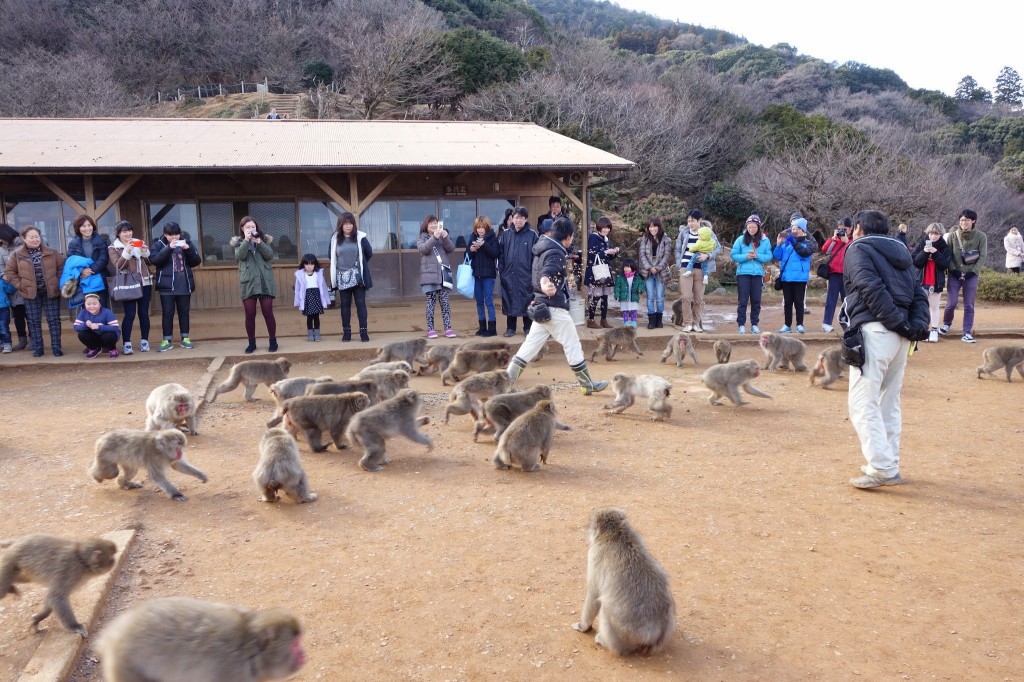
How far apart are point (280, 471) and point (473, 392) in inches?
A: 110

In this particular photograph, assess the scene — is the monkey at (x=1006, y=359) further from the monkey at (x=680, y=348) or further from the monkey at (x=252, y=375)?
the monkey at (x=252, y=375)

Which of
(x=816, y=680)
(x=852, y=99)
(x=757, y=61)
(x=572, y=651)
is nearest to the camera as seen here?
(x=816, y=680)

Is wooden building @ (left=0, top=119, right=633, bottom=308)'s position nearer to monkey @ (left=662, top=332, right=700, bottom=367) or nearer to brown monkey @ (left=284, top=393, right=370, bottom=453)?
monkey @ (left=662, top=332, right=700, bottom=367)

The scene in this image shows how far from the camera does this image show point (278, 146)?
14.1m

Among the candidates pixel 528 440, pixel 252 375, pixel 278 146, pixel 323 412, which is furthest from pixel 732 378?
pixel 278 146

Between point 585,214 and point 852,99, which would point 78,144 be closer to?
point 585,214

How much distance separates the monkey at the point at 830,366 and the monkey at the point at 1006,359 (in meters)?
2.12

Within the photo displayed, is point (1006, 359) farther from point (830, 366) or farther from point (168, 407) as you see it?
point (168, 407)

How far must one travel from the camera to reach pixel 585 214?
14.2 m

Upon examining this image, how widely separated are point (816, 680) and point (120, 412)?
807 cm

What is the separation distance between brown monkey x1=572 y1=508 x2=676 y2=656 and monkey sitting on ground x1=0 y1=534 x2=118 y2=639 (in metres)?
2.66

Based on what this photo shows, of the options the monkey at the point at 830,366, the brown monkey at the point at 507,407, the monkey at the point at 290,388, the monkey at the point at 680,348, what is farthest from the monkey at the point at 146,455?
the monkey at the point at 830,366

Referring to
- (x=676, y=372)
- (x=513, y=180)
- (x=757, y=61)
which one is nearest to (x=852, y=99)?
(x=757, y=61)

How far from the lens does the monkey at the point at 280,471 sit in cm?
597
